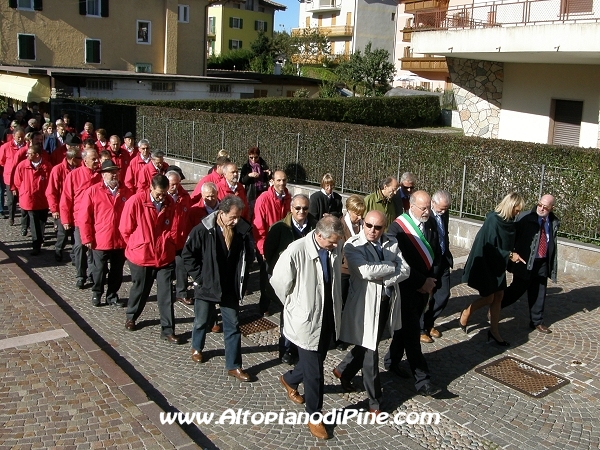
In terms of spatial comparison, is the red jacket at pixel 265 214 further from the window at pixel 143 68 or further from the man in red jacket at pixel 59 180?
the window at pixel 143 68

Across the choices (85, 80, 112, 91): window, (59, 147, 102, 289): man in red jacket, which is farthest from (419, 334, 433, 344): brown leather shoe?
(85, 80, 112, 91): window

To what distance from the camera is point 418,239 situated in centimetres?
659

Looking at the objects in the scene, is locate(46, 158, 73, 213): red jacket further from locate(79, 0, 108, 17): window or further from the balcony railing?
locate(79, 0, 108, 17): window

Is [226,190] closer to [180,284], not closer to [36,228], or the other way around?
[180,284]

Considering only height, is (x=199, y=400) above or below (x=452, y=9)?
below

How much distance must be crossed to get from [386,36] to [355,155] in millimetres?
60334

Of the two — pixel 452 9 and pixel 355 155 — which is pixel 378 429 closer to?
pixel 355 155

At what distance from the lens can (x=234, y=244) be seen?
21.3 ft

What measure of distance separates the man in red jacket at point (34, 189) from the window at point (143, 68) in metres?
30.8

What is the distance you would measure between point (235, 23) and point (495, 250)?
7074cm

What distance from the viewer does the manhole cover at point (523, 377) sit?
6711mm

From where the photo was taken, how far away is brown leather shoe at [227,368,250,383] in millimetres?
6541

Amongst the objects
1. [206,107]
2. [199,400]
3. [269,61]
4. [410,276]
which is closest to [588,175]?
[410,276]

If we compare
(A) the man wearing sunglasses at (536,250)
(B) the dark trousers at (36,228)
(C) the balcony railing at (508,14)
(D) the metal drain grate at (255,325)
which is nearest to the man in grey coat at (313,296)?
(D) the metal drain grate at (255,325)
